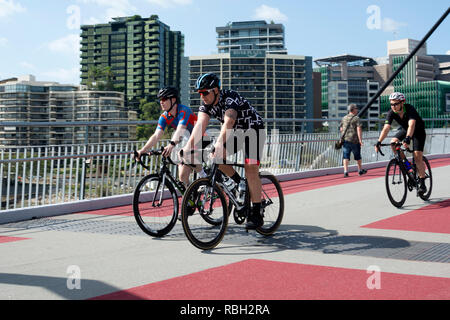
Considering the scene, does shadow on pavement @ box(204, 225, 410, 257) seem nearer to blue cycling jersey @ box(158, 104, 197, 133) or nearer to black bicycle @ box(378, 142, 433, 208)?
blue cycling jersey @ box(158, 104, 197, 133)

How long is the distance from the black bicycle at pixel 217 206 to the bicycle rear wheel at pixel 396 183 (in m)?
2.82

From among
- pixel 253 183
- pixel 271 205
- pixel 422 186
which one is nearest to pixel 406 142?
pixel 422 186

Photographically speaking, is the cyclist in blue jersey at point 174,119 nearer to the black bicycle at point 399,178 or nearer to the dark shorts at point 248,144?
the dark shorts at point 248,144

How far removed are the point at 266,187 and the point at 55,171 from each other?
476cm

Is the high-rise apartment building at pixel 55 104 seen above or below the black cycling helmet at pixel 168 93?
above

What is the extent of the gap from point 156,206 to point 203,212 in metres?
0.87

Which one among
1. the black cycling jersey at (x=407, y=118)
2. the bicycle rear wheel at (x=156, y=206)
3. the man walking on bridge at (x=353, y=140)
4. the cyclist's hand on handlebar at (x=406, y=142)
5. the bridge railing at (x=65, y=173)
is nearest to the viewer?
the bicycle rear wheel at (x=156, y=206)

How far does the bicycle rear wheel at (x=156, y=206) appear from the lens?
6.99 meters

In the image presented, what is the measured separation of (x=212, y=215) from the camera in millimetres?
6539

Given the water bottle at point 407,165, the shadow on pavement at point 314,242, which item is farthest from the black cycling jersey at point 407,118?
the shadow on pavement at point 314,242

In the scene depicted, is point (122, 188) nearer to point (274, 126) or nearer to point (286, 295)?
point (274, 126)

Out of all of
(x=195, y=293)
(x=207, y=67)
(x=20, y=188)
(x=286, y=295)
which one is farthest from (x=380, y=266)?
(x=207, y=67)

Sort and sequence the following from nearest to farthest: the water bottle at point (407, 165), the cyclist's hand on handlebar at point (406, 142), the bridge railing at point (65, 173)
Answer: the cyclist's hand on handlebar at point (406, 142), the water bottle at point (407, 165), the bridge railing at point (65, 173)
